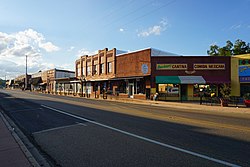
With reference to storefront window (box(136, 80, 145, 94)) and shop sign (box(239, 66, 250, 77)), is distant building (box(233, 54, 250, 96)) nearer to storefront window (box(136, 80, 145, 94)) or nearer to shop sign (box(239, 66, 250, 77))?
shop sign (box(239, 66, 250, 77))

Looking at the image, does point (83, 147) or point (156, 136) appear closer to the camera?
point (83, 147)

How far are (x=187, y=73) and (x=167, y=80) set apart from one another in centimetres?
332

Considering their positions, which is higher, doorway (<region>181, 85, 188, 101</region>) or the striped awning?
the striped awning

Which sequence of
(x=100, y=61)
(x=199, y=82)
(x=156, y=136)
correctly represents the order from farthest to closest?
(x=100, y=61) → (x=199, y=82) → (x=156, y=136)

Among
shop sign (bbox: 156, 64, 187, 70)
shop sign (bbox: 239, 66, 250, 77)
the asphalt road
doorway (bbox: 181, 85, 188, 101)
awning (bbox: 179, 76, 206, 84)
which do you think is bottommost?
the asphalt road

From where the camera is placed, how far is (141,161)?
542 cm

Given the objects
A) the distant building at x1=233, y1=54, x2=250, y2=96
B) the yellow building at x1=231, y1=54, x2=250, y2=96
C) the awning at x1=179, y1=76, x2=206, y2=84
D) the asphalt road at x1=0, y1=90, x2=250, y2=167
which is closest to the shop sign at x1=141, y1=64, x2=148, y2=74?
the awning at x1=179, y1=76, x2=206, y2=84

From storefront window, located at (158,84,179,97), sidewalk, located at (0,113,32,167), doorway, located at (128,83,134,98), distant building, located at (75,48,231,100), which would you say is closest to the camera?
sidewalk, located at (0,113,32,167)

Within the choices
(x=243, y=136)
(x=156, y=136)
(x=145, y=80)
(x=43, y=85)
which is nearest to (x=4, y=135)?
(x=156, y=136)

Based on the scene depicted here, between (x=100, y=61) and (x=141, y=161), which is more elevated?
(x=100, y=61)

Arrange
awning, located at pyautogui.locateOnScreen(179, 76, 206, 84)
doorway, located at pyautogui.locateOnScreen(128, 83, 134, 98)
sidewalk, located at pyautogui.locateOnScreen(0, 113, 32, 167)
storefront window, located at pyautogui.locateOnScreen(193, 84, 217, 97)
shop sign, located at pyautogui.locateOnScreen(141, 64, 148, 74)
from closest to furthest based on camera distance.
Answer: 1. sidewalk, located at pyautogui.locateOnScreen(0, 113, 32, 167)
2. awning, located at pyautogui.locateOnScreen(179, 76, 206, 84)
3. storefront window, located at pyautogui.locateOnScreen(193, 84, 217, 97)
4. shop sign, located at pyautogui.locateOnScreen(141, 64, 148, 74)
5. doorway, located at pyautogui.locateOnScreen(128, 83, 134, 98)

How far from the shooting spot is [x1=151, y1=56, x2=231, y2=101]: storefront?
3097 cm

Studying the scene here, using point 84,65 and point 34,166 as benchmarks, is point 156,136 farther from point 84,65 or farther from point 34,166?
point 84,65

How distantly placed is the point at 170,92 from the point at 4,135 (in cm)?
2552
